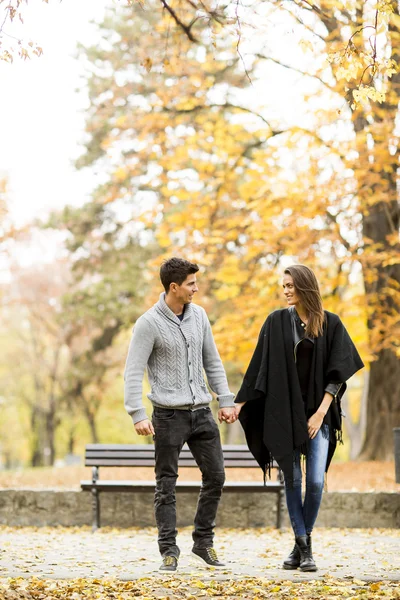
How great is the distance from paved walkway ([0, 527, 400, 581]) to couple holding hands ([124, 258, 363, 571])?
0.30 m

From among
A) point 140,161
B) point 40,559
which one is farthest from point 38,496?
point 140,161

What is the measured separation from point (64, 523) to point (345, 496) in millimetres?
3108

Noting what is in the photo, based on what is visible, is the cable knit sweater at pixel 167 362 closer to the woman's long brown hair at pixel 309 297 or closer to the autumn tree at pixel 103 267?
the woman's long brown hair at pixel 309 297

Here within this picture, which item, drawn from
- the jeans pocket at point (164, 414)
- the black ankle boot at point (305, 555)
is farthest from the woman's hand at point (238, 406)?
the black ankle boot at point (305, 555)

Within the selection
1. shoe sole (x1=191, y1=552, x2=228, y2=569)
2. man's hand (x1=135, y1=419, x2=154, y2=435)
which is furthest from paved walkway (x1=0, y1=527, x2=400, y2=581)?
man's hand (x1=135, y1=419, x2=154, y2=435)

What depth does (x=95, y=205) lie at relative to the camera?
2241 centimetres

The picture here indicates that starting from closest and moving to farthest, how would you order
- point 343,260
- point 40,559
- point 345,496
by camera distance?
point 40,559 → point 345,496 → point 343,260

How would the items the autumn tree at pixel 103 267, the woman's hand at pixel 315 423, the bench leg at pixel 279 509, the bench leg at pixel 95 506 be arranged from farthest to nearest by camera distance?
the autumn tree at pixel 103 267 < the bench leg at pixel 95 506 < the bench leg at pixel 279 509 < the woman's hand at pixel 315 423

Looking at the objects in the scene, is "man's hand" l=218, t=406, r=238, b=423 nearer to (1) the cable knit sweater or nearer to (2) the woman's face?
(1) the cable knit sweater

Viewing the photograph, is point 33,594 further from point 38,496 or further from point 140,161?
point 140,161

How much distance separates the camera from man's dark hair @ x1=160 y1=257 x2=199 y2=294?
6.25 metres

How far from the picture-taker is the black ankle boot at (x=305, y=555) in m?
6.00

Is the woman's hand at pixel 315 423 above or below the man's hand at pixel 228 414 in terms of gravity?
below

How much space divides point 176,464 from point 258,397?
0.75 meters
